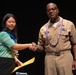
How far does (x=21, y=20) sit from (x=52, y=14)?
1.35 meters

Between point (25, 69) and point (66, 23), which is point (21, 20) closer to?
point (25, 69)

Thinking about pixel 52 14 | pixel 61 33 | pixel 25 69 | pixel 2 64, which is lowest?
pixel 25 69

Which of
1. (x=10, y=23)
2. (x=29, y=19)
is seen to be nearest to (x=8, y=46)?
(x=10, y=23)

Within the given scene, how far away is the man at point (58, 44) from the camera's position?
3.51m

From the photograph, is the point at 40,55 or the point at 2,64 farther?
the point at 40,55

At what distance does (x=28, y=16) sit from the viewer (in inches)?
189

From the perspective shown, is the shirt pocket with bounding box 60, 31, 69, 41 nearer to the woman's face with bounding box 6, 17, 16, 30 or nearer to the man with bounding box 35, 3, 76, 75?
the man with bounding box 35, 3, 76, 75

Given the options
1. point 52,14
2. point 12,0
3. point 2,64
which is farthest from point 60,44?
point 12,0

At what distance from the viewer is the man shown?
3.51 metres

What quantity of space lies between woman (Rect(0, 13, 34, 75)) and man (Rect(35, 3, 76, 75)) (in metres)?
0.60

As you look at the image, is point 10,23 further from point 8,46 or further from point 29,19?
point 29,19

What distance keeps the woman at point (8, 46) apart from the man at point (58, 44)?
1.97 ft

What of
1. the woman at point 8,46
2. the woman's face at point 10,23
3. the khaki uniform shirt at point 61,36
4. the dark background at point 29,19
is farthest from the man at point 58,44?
the dark background at point 29,19

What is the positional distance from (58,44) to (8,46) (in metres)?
0.84
